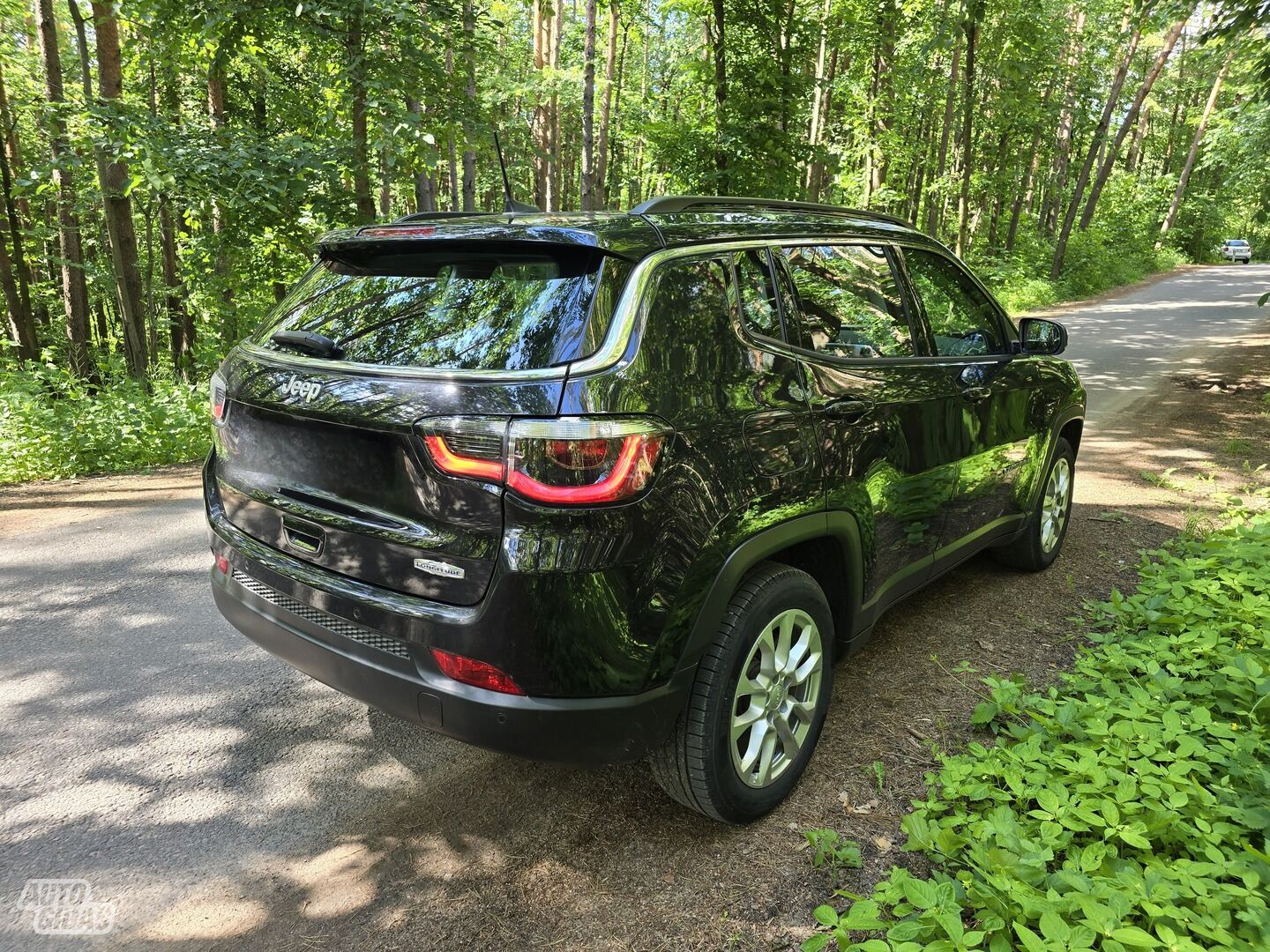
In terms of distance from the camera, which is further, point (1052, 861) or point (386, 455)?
point (1052, 861)

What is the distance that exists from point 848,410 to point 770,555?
636mm

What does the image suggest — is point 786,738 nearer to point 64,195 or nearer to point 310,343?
point 310,343

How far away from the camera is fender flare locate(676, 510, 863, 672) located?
2.23 m

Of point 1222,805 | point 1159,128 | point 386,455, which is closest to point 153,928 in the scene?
point 386,455

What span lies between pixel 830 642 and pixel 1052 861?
0.91m

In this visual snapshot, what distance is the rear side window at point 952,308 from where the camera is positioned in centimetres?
354

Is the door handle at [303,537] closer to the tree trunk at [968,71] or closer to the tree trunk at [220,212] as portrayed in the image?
the tree trunk at [220,212]

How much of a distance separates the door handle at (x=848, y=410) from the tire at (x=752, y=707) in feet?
1.81

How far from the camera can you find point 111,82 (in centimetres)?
933

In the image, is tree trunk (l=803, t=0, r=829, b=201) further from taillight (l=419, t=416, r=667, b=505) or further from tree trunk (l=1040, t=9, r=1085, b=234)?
taillight (l=419, t=416, r=667, b=505)

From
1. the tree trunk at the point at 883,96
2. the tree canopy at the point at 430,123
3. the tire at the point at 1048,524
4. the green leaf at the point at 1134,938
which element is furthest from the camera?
the tree trunk at the point at 883,96

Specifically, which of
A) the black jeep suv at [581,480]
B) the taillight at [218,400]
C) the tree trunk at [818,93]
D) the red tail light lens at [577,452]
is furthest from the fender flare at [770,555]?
the tree trunk at [818,93]

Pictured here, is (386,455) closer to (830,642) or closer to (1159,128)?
(830,642)

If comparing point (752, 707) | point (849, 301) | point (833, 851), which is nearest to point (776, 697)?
point (752, 707)
